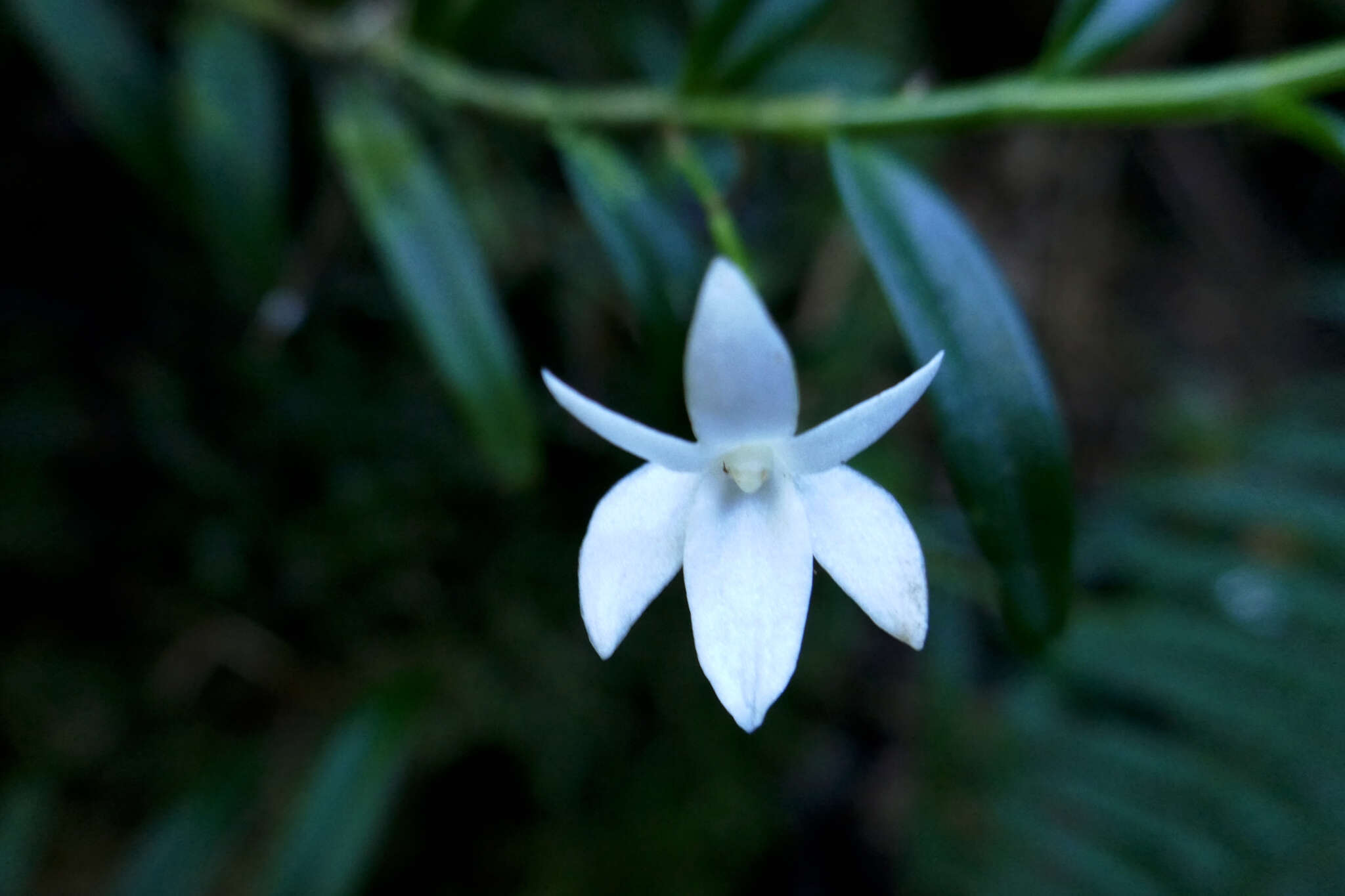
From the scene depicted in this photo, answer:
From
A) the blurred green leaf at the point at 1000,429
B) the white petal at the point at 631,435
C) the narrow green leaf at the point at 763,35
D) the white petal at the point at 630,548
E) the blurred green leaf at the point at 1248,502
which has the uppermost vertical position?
the blurred green leaf at the point at 1248,502

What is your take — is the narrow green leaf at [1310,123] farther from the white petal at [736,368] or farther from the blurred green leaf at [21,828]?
the blurred green leaf at [21,828]

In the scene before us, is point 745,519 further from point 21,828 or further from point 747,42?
point 21,828

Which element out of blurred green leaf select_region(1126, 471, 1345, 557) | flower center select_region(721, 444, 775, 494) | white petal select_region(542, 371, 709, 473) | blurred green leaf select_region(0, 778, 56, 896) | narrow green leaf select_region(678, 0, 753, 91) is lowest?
blurred green leaf select_region(0, 778, 56, 896)

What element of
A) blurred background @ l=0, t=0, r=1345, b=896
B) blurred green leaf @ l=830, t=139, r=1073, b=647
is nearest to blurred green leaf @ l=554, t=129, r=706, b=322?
blurred background @ l=0, t=0, r=1345, b=896

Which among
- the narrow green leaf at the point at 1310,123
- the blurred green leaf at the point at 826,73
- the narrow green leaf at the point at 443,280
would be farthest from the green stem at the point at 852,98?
the blurred green leaf at the point at 826,73

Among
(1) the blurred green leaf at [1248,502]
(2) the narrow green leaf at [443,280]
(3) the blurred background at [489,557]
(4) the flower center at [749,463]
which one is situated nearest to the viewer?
(4) the flower center at [749,463]

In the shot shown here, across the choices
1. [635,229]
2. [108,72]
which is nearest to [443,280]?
[635,229]

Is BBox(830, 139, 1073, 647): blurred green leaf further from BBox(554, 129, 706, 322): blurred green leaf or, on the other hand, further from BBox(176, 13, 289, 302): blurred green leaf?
BBox(176, 13, 289, 302): blurred green leaf
